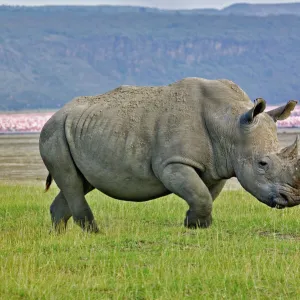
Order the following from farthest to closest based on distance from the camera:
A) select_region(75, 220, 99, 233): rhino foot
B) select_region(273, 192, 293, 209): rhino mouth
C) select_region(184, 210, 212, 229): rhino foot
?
select_region(75, 220, 99, 233): rhino foot → select_region(184, 210, 212, 229): rhino foot → select_region(273, 192, 293, 209): rhino mouth

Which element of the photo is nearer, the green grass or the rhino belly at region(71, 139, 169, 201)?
the green grass

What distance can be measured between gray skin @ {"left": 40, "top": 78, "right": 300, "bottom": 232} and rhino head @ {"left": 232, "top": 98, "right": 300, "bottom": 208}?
0.04ft

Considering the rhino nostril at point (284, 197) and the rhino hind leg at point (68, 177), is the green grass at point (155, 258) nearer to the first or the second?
the rhino hind leg at point (68, 177)

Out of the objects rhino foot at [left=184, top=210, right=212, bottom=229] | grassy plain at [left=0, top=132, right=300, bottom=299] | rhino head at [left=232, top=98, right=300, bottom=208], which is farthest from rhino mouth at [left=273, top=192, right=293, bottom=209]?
rhino foot at [left=184, top=210, right=212, bottom=229]

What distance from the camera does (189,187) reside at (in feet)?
39.2

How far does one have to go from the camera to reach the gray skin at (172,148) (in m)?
11.9

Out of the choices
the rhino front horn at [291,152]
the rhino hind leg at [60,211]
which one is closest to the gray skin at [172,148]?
the rhino front horn at [291,152]

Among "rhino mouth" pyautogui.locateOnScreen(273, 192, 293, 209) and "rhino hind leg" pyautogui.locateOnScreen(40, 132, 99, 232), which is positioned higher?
"rhino mouth" pyautogui.locateOnScreen(273, 192, 293, 209)

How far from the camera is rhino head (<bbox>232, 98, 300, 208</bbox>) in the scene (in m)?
11.6

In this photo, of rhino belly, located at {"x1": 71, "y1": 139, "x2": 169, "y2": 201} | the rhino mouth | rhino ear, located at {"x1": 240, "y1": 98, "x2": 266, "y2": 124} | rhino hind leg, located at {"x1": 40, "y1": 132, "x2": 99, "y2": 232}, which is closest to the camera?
the rhino mouth

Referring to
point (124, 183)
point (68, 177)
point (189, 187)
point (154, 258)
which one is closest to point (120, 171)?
point (124, 183)

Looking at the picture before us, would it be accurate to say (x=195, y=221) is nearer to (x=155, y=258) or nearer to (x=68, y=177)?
(x=68, y=177)

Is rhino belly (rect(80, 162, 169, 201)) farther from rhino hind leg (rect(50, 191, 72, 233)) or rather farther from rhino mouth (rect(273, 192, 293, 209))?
rhino mouth (rect(273, 192, 293, 209))

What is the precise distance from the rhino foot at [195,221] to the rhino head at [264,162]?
65cm
